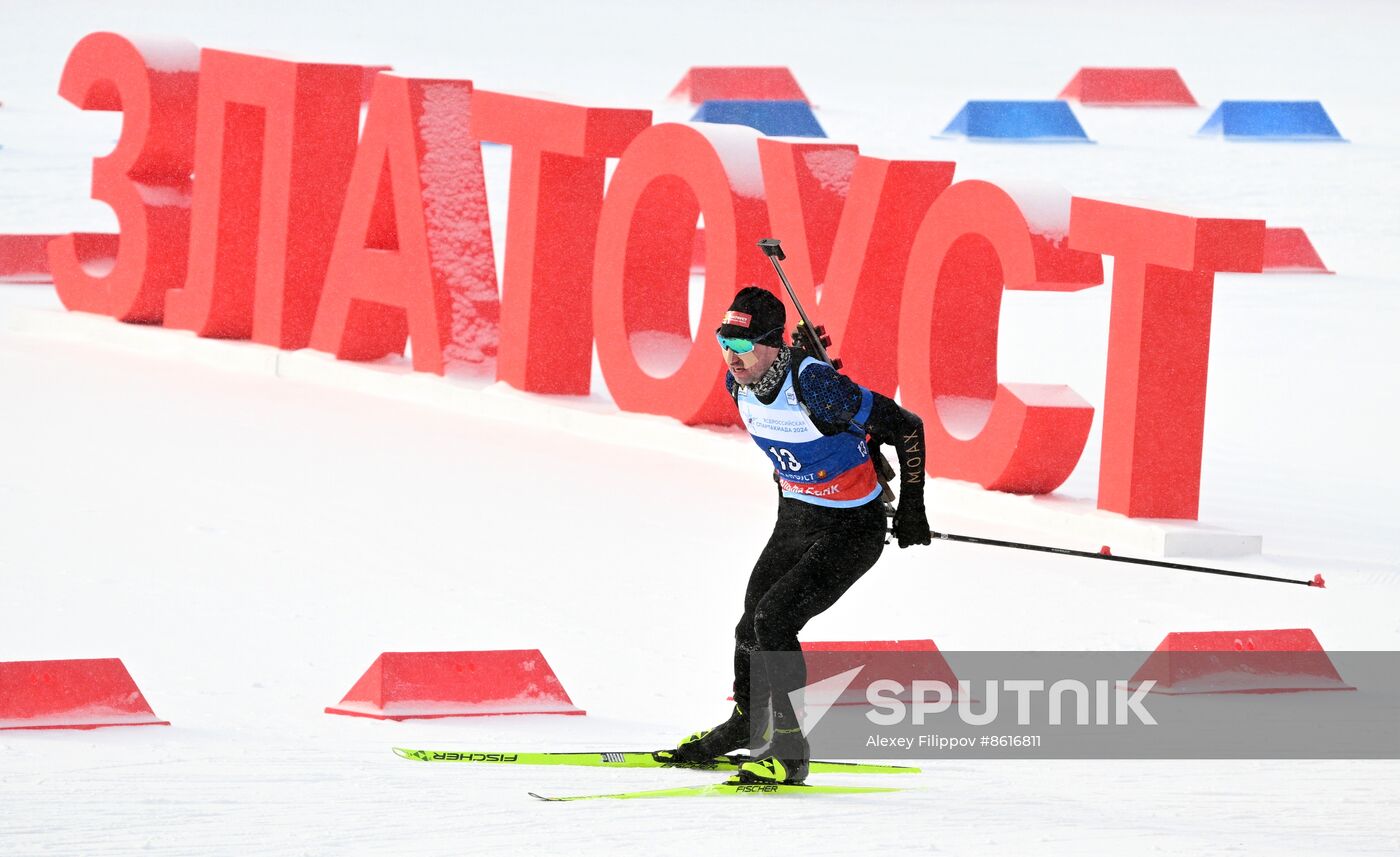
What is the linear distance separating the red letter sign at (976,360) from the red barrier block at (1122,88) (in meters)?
21.2

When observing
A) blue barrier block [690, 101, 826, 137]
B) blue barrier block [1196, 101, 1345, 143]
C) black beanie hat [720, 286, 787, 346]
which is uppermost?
blue barrier block [1196, 101, 1345, 143]

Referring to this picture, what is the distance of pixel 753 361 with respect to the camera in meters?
6.82

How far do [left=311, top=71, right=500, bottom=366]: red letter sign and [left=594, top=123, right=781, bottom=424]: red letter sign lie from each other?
3.45 feet

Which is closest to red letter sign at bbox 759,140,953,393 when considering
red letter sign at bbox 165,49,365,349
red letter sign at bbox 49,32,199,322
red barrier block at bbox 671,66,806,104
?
red letter sign at bbox 165,49,365,349

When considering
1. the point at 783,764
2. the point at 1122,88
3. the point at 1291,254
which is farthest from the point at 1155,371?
the point at 1122,88

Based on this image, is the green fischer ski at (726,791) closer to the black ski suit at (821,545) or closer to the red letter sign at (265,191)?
the black ski suit at (821,545)

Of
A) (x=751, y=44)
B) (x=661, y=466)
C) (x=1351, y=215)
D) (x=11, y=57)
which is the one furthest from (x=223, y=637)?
(x=751, y=44)

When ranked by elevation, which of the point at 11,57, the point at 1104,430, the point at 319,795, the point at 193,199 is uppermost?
the point at 11,57

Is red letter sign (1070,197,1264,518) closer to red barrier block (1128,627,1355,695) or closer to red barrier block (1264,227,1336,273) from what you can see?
red barrier block (1128,627,1355,695)

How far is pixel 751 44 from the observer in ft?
129

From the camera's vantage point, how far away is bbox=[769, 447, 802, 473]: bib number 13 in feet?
22.4

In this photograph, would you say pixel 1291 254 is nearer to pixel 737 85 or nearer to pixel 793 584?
pixel 737 85

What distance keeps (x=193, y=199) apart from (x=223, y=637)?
7.73 m

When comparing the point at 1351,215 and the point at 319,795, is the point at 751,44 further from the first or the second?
the point at 319,795
